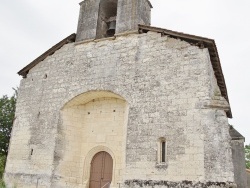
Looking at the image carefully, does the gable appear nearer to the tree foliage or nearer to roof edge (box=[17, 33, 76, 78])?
roof edge (box=[17, 33, 76, 78])

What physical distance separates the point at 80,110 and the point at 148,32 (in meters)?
3.72

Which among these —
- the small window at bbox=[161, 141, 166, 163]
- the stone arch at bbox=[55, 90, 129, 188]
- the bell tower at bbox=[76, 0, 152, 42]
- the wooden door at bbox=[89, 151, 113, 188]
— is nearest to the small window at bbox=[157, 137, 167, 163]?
the small window at bbox=[161, 141, 166, 163]

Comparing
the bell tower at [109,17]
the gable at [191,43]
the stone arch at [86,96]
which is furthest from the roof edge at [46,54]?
the stone arch at [86,96]

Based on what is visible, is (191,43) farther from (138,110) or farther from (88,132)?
(88,132)

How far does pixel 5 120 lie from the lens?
583 inches

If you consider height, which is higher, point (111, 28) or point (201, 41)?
point (111, 28)

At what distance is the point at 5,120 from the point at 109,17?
7748mm

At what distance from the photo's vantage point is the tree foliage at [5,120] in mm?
14312

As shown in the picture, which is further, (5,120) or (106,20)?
(5,120)

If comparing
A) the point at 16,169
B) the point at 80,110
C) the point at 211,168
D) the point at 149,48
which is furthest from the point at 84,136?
the point at 211,168

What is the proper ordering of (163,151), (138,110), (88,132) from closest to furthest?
1. (163,151)
2. (138,110)
3. (88,132)

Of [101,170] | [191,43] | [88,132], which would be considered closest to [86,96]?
[88,132]

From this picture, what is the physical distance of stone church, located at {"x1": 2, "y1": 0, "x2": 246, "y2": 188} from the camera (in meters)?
7.60

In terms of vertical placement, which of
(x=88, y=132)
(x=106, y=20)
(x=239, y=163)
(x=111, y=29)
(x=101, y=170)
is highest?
(x=106, y=20)
